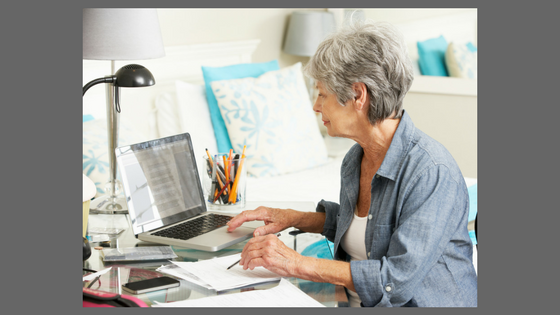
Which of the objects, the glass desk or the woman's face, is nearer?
the glass desk

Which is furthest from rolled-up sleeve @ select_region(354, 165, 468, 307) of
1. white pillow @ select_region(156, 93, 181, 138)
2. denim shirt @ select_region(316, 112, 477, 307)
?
white pillow @ select_region(156, 93, 181, 138)

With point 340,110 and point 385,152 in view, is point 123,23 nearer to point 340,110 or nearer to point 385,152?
point 340,110

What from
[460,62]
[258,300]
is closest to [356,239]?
[258,300]

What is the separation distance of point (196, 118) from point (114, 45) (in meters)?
0.77

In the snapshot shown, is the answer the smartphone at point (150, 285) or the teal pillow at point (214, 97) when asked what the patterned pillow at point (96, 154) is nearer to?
the teal pillow at point (214, 97)

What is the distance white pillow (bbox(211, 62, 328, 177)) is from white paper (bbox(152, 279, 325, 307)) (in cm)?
142

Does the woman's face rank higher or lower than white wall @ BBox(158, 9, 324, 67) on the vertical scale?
lower

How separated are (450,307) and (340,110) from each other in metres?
0.46

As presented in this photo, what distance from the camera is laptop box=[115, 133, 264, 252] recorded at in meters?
1.27

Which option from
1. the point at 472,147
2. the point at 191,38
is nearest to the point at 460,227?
the point at 191,38

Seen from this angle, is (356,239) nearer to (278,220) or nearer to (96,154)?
(278,220)

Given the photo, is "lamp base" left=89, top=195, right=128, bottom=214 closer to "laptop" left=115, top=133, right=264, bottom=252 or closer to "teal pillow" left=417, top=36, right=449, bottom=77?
"laptop" left=115, top=133, right=264, bottom=252

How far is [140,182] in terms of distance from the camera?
4.30ft

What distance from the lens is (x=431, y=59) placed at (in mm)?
3742
